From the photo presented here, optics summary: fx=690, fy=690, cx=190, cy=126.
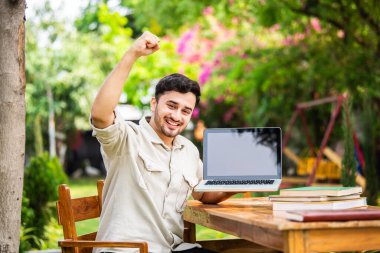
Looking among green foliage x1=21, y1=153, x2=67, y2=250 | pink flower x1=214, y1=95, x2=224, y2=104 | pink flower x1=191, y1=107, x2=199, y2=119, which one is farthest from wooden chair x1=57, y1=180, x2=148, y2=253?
pink flower x1=191, y1=107, x2=199, y2=119

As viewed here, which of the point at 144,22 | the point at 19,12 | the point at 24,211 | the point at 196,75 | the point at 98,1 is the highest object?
the point at 98,1

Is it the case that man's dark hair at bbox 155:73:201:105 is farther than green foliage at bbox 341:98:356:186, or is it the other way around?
green foliage at bbox 341:98:356:186

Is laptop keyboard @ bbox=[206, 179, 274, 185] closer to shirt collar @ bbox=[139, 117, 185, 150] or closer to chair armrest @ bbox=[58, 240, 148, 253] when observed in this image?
shirt collar @ bbox=[139, 117, 185, 150]

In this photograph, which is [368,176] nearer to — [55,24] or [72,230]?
[72,230]

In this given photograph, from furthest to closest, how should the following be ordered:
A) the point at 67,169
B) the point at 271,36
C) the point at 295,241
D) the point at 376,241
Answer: the point at 67,169
the point at 271,36
the point at 376,241
the point at 295,241

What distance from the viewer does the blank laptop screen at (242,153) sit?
3998 millimetres

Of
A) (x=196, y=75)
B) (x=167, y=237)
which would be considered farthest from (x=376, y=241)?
(x=196, y=75)

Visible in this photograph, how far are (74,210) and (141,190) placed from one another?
0.45 meters

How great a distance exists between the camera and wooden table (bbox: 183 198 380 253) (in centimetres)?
293

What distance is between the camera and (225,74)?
1689 centimetres

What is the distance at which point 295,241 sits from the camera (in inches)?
115

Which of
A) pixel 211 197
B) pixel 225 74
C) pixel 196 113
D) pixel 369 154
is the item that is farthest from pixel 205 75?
pixel 211 197

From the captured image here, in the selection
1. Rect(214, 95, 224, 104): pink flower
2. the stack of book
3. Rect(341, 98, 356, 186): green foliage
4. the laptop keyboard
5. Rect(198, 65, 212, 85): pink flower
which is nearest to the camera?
the stack of book

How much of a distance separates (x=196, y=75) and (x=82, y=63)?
5.68m
